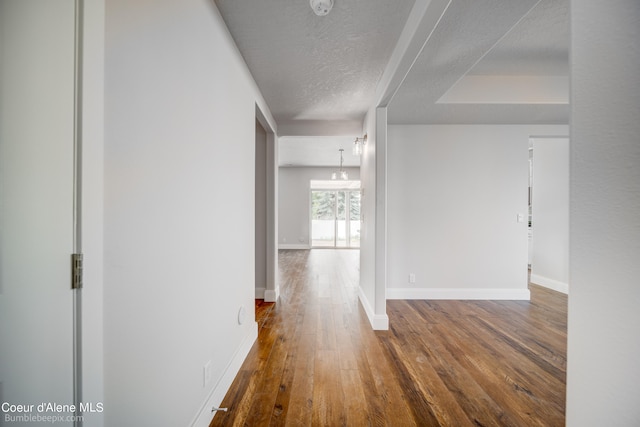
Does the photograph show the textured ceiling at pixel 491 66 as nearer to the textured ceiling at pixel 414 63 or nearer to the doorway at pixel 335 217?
the textured ceiling at pixel 414 63

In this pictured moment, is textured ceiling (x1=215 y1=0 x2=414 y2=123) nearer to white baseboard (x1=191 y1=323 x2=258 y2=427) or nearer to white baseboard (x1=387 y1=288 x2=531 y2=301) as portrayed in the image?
white baseboard (x1=191 y1=323 x2=258 y2=427)

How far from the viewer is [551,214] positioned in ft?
12.8

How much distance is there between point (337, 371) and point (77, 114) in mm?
1991

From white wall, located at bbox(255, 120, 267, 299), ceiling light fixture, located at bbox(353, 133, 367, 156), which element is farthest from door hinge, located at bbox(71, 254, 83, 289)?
ceiling light fixture, located at bbox(353, 133, 367, 156)

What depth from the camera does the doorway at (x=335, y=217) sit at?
27.0 feet

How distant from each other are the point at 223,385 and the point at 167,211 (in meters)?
1.20

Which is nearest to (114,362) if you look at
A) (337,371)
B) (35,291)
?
(35,291)

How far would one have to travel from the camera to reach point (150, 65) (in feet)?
2.97

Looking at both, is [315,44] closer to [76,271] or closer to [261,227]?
[76,271]

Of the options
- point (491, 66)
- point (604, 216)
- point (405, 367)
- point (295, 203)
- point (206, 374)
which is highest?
point (491, 66)

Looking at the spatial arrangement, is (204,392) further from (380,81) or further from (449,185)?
(449,185)

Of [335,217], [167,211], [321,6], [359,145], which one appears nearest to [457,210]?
[359,145]

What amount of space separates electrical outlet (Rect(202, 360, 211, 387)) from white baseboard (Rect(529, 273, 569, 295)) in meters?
4.72

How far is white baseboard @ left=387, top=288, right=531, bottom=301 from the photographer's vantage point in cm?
339
